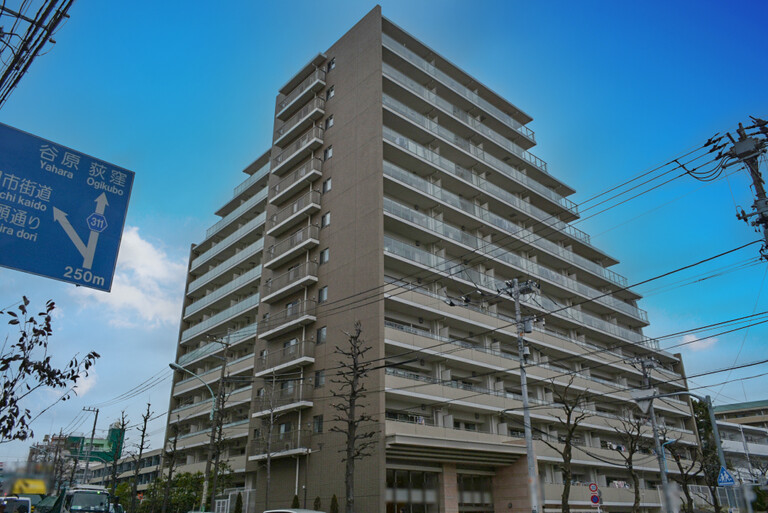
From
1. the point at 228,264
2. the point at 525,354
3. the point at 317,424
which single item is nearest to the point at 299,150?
the point at 228,264

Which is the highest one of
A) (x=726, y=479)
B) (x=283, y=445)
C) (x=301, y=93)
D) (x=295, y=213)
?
(x=301, y=93)

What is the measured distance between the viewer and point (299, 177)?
42938 millimetres

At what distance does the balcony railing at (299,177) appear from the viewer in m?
41.5

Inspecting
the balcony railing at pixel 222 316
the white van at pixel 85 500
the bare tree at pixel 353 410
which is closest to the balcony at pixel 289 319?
the bare tree at pixel 353 410

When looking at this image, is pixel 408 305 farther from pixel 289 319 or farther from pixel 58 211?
pixel 58 211

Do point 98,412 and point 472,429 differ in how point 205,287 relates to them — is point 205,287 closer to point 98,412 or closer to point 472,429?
point 98,412

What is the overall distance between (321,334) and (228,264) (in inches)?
887

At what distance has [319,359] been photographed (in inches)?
1389

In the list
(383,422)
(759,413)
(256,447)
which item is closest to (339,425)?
(383,422)

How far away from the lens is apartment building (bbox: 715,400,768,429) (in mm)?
94875

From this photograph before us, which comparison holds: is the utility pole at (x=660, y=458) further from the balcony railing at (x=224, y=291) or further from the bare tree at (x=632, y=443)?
the balcony railing at (x=224, y=291)

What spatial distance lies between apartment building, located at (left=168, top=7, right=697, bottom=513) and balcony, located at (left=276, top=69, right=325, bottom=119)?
0.60ft

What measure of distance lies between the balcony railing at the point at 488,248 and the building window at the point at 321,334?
28.9ft

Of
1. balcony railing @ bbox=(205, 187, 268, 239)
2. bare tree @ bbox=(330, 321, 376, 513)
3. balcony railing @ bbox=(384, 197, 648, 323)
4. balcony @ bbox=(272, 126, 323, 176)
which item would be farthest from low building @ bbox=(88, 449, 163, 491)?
balcony railing @ bbox=(384, 197, 648, 323)
